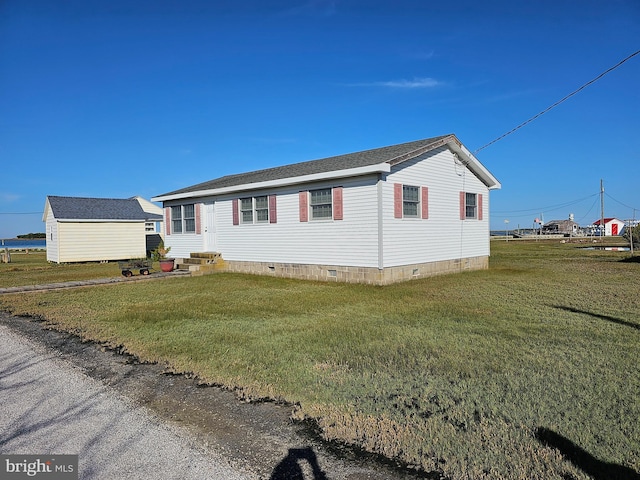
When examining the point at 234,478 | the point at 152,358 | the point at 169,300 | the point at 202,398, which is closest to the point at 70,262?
the point at 169,300

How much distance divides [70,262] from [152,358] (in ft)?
75.4

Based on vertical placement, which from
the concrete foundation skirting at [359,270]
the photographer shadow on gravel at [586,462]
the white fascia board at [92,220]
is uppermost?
the white fascia board at [92,220]

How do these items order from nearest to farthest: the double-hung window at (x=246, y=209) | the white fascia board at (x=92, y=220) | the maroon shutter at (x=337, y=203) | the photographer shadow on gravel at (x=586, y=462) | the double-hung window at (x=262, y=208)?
the photographer shadow on gravel at (x=586, y=462) → the maroon shutter at (x=337, y=203) → the double-hung window at (x=262, y=208) → the double-hung window at (x=246, y=209) → the white fascia board at (x=92, y=220)

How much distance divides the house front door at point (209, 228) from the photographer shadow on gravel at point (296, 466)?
605 inches

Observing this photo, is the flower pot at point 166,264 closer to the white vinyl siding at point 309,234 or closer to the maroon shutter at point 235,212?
the white vinyl siding at point 309,234

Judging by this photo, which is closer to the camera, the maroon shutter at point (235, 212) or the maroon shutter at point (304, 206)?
the maroon shutter at point (304, 206)

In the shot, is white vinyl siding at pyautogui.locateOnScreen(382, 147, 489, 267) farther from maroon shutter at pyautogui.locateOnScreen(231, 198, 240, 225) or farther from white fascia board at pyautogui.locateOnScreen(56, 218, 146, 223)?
white fascia board at pyautogui.locateOnScreen(56, 218, 146, 223)

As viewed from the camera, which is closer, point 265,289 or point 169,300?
point 169,300

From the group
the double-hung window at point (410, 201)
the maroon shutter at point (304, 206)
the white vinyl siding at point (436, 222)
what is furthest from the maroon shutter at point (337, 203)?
the double-hung window at point (410, 201)

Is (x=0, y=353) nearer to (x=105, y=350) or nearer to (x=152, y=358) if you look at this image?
(x=105, y=350)

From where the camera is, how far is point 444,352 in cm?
547

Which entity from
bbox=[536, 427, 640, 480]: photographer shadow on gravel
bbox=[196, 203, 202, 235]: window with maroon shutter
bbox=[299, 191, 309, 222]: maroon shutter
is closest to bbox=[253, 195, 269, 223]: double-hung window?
bbox=[299, 191, 309, 222]: maroon shutter

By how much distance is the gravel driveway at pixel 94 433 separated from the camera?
296cm

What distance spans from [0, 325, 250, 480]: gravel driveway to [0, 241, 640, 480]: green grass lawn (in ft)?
3.21
